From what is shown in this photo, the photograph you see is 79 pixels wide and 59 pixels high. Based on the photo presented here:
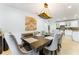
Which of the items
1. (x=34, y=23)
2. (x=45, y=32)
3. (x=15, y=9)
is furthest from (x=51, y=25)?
(x=15, y=9)

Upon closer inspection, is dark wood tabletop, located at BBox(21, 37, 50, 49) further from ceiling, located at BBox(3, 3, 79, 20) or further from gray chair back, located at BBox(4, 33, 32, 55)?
ceiling, located at BBox(3, 3, 79, 20)

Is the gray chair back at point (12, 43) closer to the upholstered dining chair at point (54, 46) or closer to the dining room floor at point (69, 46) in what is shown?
the dining room floor at point (69, 46)

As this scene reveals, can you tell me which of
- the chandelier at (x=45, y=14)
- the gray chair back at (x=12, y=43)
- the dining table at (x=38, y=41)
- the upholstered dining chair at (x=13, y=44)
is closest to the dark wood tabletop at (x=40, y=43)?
the dining table at (x=38, y=41)

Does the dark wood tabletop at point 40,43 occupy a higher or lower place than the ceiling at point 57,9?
lower

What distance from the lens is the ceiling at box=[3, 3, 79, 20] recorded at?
1.70m

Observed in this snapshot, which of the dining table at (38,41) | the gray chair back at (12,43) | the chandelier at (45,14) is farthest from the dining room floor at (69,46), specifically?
the chandelier at (45,14)

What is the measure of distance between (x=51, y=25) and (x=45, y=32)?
0.48 ft

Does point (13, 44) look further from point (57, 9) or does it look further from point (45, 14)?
point (57, 9)

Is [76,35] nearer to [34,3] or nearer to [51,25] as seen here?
[51,25]

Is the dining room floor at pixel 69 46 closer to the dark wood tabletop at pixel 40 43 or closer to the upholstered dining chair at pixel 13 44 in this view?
the upholstered dining chair at pixel 13 44

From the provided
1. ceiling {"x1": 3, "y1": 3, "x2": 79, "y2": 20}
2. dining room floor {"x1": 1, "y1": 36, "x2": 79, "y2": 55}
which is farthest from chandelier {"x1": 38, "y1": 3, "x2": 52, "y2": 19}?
dining room floor {"x1": 1, "y1": 36, "x2": 79, "y2": 55}

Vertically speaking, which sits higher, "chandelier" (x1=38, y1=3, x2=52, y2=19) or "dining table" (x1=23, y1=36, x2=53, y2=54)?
"chandelier" (x1=38, y1=3, x2=52, y2=19)

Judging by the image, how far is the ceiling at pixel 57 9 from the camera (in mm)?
1696

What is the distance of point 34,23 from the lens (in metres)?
1.73
